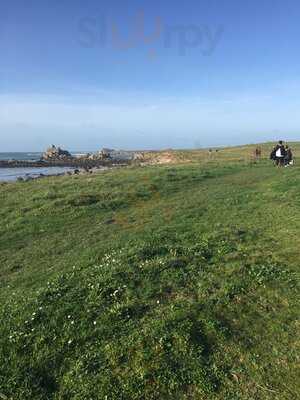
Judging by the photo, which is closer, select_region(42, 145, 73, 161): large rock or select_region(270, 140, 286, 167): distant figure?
select_region(270, 140, 286, 167): distant figure

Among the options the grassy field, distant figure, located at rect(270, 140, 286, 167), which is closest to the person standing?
distant figure, located at rect(270, 140, 286, 167)

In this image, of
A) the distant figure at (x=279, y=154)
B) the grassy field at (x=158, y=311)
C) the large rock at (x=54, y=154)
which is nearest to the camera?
the grassy field at (x=158, y=311)

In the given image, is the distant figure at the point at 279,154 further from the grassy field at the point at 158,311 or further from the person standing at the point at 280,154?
the grassy field at the point at 158,311

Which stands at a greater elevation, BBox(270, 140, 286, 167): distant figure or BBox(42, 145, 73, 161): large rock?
BBox(270, 140, 286, 167): distant figure

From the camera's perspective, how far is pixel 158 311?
12812mm

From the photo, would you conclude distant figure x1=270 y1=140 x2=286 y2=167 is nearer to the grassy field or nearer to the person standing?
the person standing

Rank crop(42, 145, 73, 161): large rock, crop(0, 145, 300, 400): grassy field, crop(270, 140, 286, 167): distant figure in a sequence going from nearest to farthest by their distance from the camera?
crop(0, 145, 300, 400): grassy field < crop(270, 140, 286, 167): distant figure < crop(42, 145, 73, 161): large rock

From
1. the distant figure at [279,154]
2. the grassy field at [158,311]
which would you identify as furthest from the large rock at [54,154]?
the grassy field at [158,311]

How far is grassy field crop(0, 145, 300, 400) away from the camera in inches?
400

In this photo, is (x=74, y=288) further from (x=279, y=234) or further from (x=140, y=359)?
(x=279, y=234)

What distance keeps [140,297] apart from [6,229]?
17.4 m

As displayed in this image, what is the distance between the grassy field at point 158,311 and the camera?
10164mm

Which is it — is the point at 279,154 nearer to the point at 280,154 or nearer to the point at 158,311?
the point at 280,154

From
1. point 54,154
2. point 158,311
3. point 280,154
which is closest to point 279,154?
point 280,154
